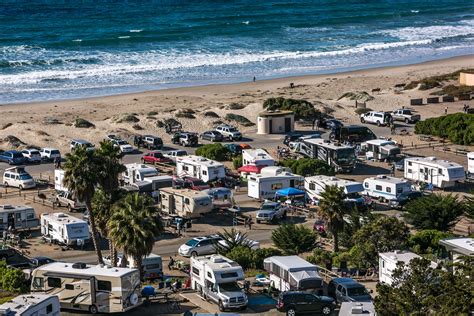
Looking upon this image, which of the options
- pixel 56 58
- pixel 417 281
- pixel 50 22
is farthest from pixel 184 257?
pixel 50 22

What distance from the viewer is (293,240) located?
5228 cm

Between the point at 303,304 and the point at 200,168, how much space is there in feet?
94.5

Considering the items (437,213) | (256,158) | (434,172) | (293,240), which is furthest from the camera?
(256,158)

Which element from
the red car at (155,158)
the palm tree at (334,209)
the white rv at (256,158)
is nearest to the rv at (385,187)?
the white rv at (256,158)

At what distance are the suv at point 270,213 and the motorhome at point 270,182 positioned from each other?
3210 millimetres

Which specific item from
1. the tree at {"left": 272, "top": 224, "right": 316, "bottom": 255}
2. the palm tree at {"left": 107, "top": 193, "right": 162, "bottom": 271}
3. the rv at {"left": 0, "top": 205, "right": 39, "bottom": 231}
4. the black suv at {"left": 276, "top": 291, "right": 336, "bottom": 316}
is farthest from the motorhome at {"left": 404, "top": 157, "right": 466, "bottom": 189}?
the black suv at {"left": 276, "top": 291, "right": 336, "bottom": 316}

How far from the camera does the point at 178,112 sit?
90188 millimetres

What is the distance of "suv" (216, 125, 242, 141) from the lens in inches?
3216

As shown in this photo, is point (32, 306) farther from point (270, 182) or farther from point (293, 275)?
point (270, 182)

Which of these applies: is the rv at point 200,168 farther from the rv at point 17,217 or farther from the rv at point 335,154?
the rv at point 17,217

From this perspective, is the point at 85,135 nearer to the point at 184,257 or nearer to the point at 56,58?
the point at 184,257

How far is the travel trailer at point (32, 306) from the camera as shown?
36.6m

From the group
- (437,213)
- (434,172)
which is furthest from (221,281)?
(434,172)

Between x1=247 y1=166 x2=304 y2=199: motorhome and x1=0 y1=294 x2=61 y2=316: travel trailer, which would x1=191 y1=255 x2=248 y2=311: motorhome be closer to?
x1=0 y1=294 x2=61 y2=316: travel trailer
